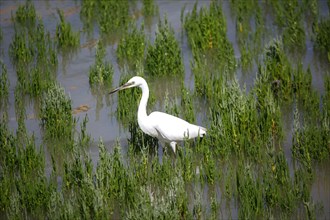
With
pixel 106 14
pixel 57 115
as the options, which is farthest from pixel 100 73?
pixel 106 14

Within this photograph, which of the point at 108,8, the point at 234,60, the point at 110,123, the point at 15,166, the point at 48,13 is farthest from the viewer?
the point at 48,13

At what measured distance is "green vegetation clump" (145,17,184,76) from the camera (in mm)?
10758

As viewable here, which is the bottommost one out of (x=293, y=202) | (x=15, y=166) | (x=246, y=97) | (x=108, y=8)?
(x=293, y=202)

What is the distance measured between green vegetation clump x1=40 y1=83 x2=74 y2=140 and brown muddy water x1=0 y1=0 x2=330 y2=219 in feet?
0.86

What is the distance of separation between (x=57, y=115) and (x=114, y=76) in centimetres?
220

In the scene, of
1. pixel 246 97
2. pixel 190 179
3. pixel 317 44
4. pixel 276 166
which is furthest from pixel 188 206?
pixel 317 44

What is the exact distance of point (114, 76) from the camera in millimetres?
11242

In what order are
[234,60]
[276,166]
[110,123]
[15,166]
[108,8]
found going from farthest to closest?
[108,8] → [234,60] → [110,123] → [15,166] → [276,166]

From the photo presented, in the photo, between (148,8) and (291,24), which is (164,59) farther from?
(148,8)

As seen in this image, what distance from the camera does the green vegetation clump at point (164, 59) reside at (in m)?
10.8

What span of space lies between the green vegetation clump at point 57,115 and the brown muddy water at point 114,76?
26 centimetres

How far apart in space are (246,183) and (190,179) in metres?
0.86

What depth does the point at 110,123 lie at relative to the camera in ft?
31.7

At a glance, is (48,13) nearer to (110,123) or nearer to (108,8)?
(108,8)
